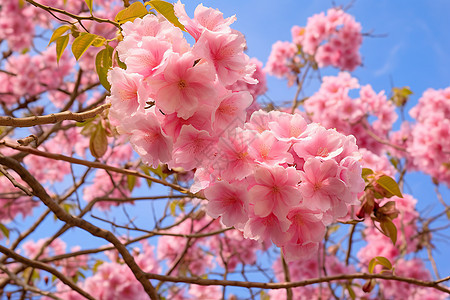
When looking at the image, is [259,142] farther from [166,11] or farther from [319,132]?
[166,11]

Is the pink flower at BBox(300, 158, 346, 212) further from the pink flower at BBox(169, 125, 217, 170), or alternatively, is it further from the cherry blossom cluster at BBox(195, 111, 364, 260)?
the pink flower at BBox(169, 125, 217, 170)

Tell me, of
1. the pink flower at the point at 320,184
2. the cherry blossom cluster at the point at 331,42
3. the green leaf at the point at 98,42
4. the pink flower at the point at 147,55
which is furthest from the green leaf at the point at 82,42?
the cherry blossom cluster at the point at 331,42

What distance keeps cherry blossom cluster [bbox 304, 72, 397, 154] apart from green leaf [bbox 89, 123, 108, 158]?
1.88 metres

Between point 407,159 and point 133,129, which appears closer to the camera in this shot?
point 133,129

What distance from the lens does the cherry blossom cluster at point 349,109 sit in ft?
8.93

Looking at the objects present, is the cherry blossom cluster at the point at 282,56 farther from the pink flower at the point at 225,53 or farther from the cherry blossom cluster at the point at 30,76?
the pink flower at the point at 225,53

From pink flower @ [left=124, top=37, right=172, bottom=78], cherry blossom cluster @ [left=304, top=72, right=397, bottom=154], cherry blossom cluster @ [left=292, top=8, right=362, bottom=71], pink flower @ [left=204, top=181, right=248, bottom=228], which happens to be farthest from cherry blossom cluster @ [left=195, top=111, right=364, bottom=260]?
cherry blossom cluster @ [left=292, top=8, right=362, bottom=71]

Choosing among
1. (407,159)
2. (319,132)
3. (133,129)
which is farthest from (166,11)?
(407,159)

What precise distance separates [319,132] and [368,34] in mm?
2831

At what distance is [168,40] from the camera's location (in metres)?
0.61

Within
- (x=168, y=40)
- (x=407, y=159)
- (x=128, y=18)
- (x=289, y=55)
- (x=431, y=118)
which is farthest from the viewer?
(x=289, y=55)

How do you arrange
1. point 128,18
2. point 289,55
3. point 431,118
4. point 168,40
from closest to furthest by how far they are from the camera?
point 168,40
point 128,18
point 431,118
point 289,55

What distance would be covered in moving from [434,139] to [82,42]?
2.75 meters

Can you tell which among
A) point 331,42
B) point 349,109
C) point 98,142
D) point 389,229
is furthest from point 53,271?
point 331,42
